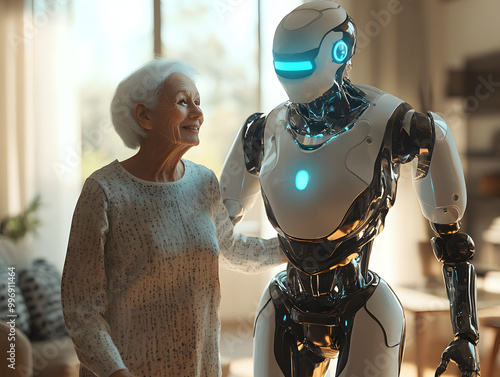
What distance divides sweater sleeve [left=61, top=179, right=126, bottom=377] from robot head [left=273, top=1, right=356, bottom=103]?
1.53 ft

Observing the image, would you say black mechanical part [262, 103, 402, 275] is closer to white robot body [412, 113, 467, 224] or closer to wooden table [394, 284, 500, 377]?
white robot body [412, 113, 467, 224]

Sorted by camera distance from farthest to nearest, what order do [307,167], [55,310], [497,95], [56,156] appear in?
[56,156] < [55,310] < [497,95] < [307,167]

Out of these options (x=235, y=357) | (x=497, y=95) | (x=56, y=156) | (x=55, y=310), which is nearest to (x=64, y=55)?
(x=56, y=156)

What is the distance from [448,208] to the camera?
48.9 inches

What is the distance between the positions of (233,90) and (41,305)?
1.45 meters

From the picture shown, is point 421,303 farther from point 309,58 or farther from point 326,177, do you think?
point 309,58

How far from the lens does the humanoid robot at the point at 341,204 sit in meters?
1.18

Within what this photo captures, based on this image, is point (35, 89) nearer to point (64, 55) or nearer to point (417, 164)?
point (64, 55)

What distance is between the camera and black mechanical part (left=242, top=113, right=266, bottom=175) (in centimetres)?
141

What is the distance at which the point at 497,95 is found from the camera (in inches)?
101

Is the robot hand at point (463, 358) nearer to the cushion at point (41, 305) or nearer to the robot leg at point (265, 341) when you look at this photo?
the robot leg at point (265, 341)

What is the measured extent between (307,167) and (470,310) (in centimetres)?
46

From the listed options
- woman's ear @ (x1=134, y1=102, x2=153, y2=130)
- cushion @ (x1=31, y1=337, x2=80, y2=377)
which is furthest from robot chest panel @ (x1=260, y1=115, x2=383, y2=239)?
cushion @ (x1=31, y1=337, x2=80, y2=377)

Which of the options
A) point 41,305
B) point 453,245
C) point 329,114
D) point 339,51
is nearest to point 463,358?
point 453,245
